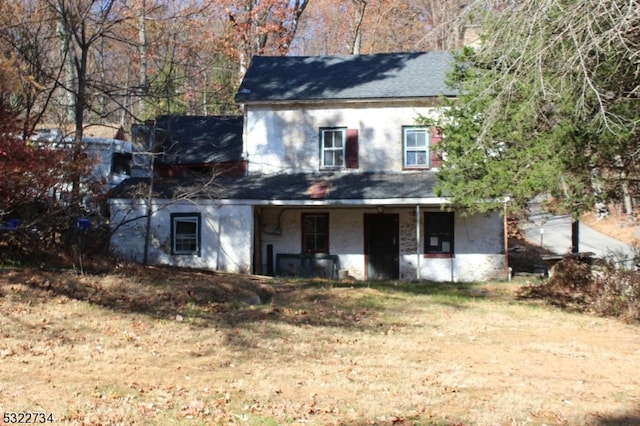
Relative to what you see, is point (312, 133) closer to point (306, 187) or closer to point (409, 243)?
point (306, 187)

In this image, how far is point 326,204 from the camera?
800 inches

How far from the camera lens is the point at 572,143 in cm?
1301

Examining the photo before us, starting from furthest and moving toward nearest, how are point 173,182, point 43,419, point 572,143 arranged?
1. point 173,182
2. point 572,143
3. point 43,419

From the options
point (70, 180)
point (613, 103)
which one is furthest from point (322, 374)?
point (70, 180)

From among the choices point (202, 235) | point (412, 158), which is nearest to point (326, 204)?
point (412, 158)

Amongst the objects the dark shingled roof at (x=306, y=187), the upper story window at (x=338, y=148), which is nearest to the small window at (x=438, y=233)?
the dark shingled roof at (x=306, y=187)

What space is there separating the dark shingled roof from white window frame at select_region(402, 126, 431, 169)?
41cm

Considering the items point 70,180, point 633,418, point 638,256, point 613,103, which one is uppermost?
point 613,103

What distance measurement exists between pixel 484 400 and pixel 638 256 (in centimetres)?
1105

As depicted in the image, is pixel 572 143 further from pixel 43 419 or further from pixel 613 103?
pixel 43 419

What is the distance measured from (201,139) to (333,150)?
17.9ft

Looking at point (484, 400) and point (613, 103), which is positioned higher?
point (613, 103)

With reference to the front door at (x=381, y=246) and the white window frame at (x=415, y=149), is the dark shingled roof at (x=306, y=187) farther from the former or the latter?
the front door at (x=381, y=246)

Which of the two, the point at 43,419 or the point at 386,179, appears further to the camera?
the point at 386,179
